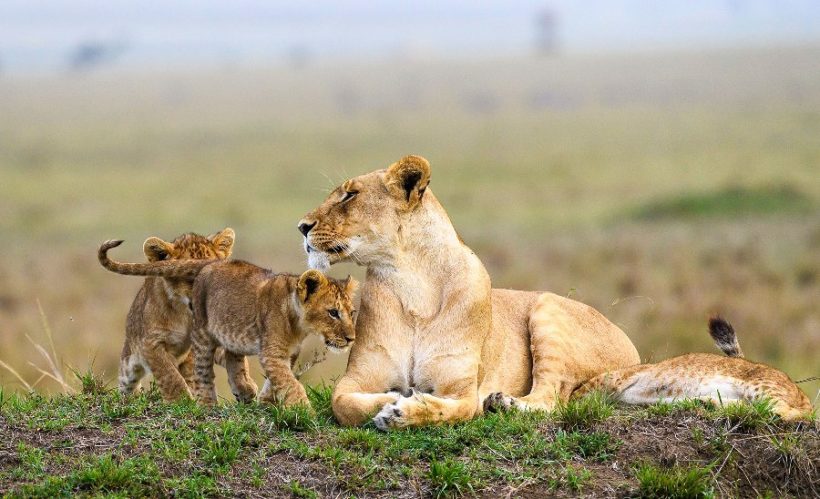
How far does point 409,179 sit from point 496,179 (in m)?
37.0

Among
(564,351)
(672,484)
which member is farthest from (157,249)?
(672,484)

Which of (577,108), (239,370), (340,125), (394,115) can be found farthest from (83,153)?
(239,370)

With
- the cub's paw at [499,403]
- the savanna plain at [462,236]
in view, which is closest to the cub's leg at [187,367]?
the savanna plain at [462,236]

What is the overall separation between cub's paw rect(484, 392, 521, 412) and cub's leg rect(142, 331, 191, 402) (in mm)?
1719

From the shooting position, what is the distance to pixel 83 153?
55594 mm

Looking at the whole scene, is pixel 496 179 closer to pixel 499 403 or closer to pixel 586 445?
pixel 499 403

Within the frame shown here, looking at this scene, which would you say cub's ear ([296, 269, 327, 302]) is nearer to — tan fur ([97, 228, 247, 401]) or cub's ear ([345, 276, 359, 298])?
cub's ear ([345, 276, 359, 298])

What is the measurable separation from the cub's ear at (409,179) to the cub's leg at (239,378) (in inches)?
60.7

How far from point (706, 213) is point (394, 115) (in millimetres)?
42632

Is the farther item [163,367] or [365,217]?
[163,367]

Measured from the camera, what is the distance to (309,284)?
22.6 feet

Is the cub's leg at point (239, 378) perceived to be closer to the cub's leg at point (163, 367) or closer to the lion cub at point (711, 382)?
the cub's leg at point (163, 367)

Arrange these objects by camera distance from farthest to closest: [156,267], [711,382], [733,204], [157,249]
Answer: [733,204] → [157,249] → [156,267] → [711,382]

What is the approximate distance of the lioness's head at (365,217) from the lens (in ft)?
22.4
